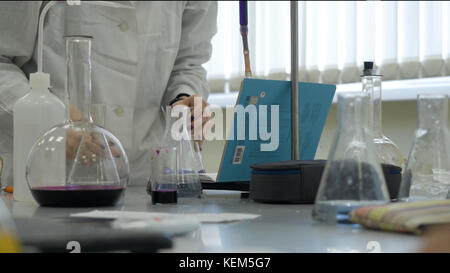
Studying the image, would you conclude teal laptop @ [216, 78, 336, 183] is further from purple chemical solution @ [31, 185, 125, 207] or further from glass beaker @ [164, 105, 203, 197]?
purple chemical solution @ [31, 185, 125, 207]

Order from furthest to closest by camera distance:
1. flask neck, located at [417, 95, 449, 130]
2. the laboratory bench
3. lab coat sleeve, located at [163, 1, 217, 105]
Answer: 1. lab coat sleeve, located at [163, 1, 217, 105]
2. flask neck, located at [417, 95, 449, 130]
3. the laboratory bench

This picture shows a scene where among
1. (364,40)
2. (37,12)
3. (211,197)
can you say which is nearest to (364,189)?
(211,197)

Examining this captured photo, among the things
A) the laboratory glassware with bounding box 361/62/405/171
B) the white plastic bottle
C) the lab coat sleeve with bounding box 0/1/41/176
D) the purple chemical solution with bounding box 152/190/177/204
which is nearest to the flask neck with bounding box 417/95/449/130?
the laboratory glassware with bounding box 361/62/405/171

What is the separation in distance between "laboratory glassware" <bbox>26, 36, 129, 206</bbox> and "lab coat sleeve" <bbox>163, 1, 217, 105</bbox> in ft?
3.07

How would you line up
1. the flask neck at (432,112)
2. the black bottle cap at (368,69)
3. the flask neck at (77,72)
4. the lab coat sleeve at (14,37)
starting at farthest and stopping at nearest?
the lab coat sleeve at (14,37) → the black bottle cap at (368,69) → the flask neck at (77,72) → the flask neck at (432,112)

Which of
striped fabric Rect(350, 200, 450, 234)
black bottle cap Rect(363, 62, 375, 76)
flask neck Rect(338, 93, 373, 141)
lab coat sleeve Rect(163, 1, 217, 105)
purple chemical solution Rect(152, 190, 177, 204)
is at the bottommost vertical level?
purple chemical solution Rect(152, 190, 177, 204)

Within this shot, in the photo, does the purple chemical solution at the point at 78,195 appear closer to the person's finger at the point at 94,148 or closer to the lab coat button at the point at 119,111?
the person's finger at the point at 94,148

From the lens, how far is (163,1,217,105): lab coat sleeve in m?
1.85

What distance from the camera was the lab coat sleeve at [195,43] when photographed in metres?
1.85

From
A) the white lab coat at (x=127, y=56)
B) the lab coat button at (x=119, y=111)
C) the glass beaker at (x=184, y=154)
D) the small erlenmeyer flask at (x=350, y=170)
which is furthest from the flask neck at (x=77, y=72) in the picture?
the lab coat button at (x=119, y=111)

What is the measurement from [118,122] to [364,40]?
1.46 meters

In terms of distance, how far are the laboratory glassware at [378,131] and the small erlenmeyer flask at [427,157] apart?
25cm
